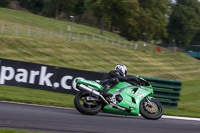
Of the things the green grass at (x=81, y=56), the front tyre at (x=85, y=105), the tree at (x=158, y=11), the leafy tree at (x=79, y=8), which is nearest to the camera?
the front tyre at (x=85, y=105)

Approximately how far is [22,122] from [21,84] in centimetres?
664

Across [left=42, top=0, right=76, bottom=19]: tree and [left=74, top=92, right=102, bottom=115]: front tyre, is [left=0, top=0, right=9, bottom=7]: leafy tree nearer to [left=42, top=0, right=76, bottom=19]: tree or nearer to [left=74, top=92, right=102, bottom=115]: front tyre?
[left=42, top=0, right=76, bottom=19]: tree

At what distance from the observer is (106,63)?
35.7m

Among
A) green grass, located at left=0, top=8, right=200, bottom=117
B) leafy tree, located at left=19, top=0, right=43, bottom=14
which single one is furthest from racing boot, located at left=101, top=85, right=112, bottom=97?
leafy tree, located at left=19, top=0, right=43, bottom=14

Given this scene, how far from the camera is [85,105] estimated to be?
30.6 ft

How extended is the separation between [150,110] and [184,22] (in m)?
76.0

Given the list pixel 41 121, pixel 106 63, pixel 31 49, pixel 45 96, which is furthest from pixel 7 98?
pixel 106 63

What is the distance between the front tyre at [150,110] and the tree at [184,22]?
75.0 meters

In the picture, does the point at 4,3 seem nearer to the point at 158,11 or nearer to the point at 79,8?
the point at 79,8

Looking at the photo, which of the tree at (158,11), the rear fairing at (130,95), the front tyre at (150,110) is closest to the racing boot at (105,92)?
the rear fairing at (130,95)

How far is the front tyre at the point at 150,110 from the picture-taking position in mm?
9391

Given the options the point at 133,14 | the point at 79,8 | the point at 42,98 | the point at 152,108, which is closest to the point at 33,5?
the point at 79,8

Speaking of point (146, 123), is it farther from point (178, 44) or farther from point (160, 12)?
point (178, 44)

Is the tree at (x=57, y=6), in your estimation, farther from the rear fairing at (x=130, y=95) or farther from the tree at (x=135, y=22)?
the rear fairing at (x=130, y=95)
